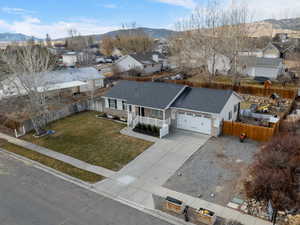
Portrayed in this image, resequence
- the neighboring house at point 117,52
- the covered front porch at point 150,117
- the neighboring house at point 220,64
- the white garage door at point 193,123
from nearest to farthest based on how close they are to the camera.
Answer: the white garage door at point 193,123 → the covered front porch at point 150,117 → the neighboring house at point 220,64 → the neighboring house at point 117,52

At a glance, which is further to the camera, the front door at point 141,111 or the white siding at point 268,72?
the white siding at point 268,72

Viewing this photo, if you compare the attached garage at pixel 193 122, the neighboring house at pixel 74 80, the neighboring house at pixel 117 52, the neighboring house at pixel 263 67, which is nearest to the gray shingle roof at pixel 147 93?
the attached garage at pixel 193 122

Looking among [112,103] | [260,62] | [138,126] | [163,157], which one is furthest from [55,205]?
[260,62]

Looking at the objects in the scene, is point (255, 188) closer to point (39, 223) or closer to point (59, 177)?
point (39, 223)

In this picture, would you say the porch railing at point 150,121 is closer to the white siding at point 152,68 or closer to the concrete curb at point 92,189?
the concrete curb at point 92,189

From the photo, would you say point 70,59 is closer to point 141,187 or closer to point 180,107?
point 180,107

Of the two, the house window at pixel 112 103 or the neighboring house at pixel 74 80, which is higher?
the neighboring house at pixel 74 80

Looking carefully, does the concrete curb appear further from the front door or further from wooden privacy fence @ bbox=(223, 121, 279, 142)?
wooden privacy fence @ bbox=(223, 121, 279, 142)
